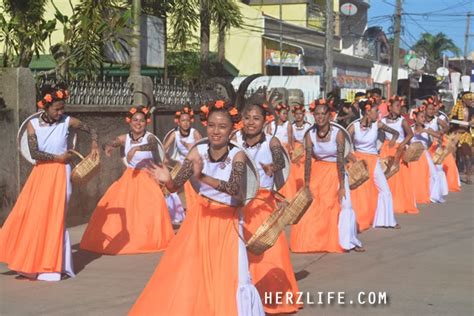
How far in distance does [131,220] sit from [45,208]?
2.03 m

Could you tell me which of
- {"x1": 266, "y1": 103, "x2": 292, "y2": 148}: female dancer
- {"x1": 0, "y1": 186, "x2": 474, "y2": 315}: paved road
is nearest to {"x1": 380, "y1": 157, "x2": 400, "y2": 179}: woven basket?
{"x1": 0, "y1": 186, "x2": 474, "y2": 315}: paved road

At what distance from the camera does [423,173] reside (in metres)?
15.2

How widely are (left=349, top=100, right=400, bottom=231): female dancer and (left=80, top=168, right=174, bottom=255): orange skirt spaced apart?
3.16 meters

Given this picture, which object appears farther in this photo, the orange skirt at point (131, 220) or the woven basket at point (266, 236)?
the orange skirt at point (131, 220)

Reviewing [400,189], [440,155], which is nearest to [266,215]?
[400,189]

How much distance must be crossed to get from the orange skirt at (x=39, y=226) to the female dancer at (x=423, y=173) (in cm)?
866

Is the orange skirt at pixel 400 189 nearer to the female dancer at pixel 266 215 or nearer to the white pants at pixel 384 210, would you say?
the white pants at pixel 384 210

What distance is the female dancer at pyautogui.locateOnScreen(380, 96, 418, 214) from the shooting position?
42.4 feet

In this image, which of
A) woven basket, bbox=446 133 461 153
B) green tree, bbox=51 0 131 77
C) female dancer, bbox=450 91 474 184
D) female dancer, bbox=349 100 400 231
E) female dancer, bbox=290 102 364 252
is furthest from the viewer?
female dancer, bbox=450 91 474 184

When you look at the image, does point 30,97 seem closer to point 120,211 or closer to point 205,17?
point 120,211

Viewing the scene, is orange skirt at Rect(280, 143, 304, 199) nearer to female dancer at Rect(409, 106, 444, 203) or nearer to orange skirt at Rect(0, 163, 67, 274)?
female dancer at Rect(409, 106, 444, 203)

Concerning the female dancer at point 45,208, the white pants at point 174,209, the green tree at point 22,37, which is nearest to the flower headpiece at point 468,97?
the white pants at point 174,209

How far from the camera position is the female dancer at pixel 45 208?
794 cm

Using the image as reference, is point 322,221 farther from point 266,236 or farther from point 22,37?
point 22,37
